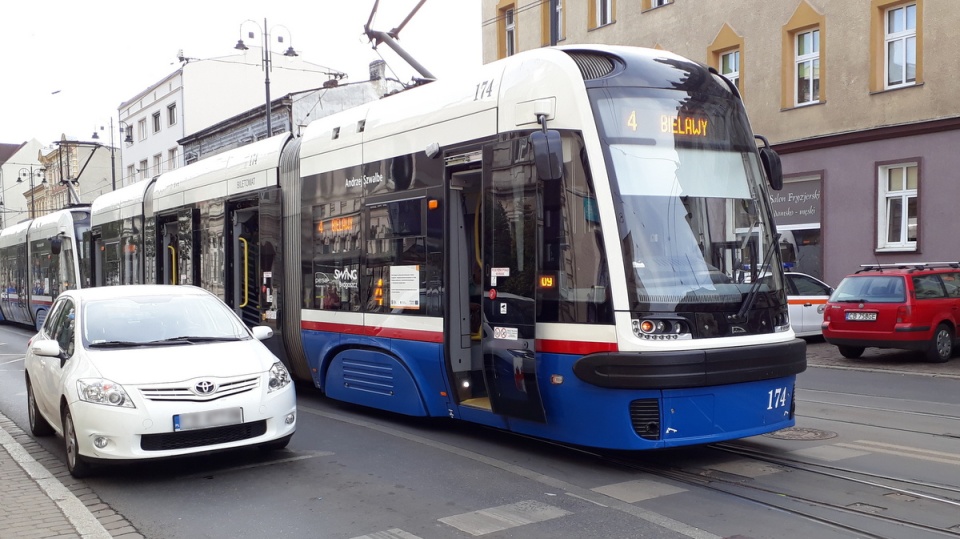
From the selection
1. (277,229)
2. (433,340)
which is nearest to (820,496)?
(433,340)

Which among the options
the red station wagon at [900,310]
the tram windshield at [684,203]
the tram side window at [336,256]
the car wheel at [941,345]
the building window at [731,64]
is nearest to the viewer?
the tram windshield at [684,203]

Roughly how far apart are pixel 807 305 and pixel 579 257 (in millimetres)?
13711

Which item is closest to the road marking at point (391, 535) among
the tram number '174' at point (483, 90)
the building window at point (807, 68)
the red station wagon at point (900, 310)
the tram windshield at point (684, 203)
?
the tram windshield at point (684, 203)

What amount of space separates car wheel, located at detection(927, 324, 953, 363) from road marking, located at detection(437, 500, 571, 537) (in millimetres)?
11892

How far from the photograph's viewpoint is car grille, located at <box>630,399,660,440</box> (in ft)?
22.4

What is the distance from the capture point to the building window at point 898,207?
20.1 m

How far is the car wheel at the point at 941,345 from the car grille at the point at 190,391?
41.7 ft

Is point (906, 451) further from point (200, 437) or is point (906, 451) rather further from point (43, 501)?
point (43, 501)

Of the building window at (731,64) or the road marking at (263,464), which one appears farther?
the building window at (731,64)

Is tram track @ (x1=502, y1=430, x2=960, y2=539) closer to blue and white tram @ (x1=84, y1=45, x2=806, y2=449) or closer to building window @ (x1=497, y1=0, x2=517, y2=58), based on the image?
blue and white tram @ (x1=84, y1=45, x2=806, y2=449)

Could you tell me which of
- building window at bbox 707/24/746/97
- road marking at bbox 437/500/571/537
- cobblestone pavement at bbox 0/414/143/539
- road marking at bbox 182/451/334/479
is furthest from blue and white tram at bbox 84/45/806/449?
building window at bbox 707/24/746/97

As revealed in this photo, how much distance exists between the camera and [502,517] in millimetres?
6000

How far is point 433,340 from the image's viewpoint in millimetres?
8539

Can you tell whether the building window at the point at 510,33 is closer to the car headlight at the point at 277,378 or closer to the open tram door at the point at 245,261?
the open tram door at the point at 245,261
